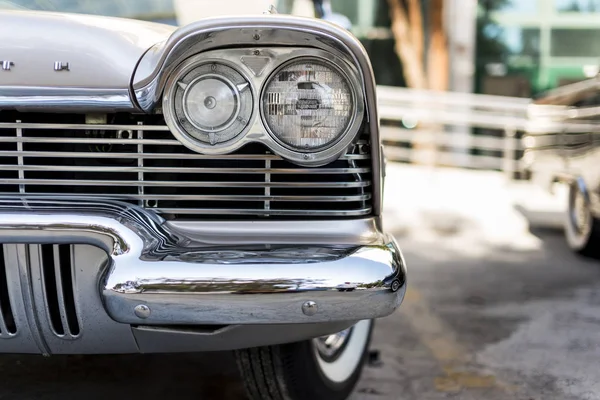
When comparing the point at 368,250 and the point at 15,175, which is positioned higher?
the point at 15,175

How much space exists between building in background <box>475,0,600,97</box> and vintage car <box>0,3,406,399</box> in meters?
10.8

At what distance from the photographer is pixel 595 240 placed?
5242mm

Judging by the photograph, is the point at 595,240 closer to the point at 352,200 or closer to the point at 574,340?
the point at 574,340

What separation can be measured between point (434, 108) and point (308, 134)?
924cm

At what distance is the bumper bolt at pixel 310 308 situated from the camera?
1801mm

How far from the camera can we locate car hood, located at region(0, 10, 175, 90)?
1.94 metres

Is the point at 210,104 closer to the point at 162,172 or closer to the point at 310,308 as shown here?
the point at 162,172

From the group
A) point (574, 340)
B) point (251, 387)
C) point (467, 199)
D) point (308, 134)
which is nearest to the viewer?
point (308, 134)

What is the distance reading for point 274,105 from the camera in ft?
6.54

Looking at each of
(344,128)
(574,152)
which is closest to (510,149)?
(574,152)

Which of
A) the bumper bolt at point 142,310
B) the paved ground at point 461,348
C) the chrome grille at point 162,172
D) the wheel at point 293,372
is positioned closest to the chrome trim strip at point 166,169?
the chrome grille at point 162,172

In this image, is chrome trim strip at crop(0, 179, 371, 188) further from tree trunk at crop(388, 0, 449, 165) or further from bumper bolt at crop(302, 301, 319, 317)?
tree trunk at crop(388, 0, 449, 165)

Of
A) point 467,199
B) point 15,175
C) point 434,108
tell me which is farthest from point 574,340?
point 434,108

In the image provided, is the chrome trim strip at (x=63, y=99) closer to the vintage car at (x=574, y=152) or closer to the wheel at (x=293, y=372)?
the wheel at (x=293, y=372)
